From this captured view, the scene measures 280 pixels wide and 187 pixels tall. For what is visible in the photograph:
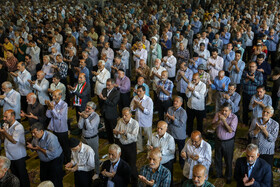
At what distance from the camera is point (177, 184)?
570 centimetres

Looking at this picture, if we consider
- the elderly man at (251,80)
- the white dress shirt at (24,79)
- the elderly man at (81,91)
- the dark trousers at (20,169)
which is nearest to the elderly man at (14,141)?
the dark trousers at (20,169)

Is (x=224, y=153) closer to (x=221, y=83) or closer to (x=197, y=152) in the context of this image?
(x=197, y=152)

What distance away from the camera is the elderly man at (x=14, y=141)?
17.0 ft

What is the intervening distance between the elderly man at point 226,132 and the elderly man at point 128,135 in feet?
4.60

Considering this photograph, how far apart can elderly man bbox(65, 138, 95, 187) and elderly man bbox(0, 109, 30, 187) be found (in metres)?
1.06

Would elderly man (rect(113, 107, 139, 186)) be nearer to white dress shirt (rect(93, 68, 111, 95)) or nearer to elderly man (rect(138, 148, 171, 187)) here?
elderly man (rect(138, 148, 171, 187))

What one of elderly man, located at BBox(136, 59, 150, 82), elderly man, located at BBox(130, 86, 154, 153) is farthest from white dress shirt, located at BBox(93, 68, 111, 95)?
elderly man, located at BBox(130, 86, 154, 153)

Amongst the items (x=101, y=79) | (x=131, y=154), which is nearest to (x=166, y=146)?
(x=131, y=154)

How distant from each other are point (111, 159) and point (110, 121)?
7.64 ft

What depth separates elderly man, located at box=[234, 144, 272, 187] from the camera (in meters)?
4.11

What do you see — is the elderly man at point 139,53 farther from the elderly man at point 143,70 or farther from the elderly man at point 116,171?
the elderly man at point 116,171

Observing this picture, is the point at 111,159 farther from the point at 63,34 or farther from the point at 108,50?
the point at 63,34

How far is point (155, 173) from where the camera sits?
407 centimetres

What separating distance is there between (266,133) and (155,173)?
200 cm
